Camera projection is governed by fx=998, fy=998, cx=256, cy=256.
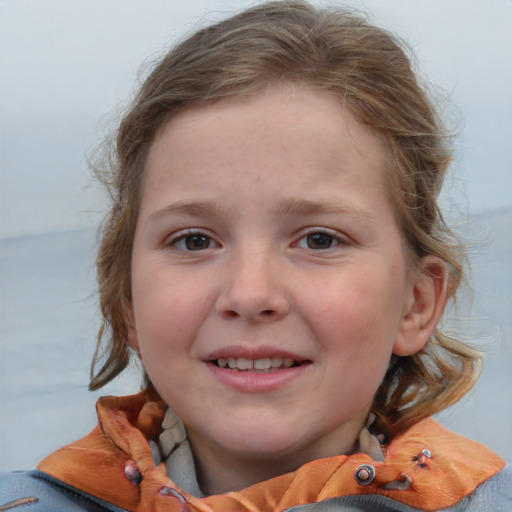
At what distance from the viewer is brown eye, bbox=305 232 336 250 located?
1.50 metres

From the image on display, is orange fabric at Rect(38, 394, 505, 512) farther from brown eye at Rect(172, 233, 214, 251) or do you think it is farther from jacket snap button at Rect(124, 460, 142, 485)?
brown eye at Rect(172, 233, 214, 251)

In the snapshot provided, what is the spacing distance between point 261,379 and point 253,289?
0.15 meters

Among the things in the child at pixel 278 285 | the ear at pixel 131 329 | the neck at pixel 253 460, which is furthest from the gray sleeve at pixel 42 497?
the ear at pixel 131 329

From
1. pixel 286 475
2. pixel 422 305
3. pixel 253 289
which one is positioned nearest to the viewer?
pixel 253 289

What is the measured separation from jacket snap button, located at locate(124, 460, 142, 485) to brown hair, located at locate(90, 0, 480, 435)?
31 cm

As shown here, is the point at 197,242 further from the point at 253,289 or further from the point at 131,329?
the point at 131,329

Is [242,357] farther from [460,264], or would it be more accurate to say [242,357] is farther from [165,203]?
[460,264]

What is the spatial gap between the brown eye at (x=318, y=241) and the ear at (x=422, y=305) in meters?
0.20

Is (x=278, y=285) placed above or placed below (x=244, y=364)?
above

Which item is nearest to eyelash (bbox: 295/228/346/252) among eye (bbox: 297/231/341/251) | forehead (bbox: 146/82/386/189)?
eye (bbox: 297/231/341/251)

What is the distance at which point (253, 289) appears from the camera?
1409 mm

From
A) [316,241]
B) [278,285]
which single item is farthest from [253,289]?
[316,241]

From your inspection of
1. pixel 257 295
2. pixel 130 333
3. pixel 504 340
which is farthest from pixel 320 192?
pixel 504 340

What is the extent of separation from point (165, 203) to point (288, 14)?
15.8 inches
